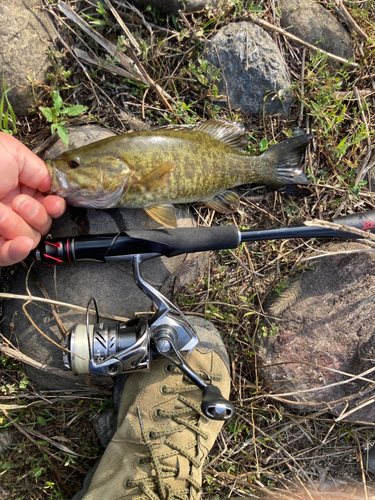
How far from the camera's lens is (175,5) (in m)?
3.34

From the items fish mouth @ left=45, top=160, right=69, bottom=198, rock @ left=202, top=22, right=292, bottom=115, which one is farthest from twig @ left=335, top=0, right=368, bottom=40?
fish mouth @ left=45, top=160, right=69, bottom=198

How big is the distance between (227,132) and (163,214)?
1.02m

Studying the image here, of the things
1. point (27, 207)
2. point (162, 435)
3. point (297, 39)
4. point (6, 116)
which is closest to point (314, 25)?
point (297, 39)

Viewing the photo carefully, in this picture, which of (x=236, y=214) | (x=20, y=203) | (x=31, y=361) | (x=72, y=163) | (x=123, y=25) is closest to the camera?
(x=20, y=203)

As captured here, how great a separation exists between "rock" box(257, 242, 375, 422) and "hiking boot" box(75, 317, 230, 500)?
56 cm

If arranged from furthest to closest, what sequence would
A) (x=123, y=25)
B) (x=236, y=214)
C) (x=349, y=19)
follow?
(x=349, y=19)
(x=236, y=214)
(x=123, y=25)

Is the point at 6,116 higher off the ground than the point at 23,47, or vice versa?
the point at 23,47

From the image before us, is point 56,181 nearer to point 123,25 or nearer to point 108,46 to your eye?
point 108,46

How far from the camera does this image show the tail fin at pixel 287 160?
11.0 ft

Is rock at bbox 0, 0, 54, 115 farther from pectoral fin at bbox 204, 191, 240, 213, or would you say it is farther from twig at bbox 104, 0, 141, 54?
pectoral fin at bbox 204, 191, 240, 213

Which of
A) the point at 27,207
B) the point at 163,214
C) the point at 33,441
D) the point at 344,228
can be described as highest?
the point at 27,207

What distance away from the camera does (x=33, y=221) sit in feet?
8.90

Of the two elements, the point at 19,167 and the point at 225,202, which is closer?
the point at 19,167

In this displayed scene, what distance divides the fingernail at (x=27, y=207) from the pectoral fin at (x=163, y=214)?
862 millimetres
